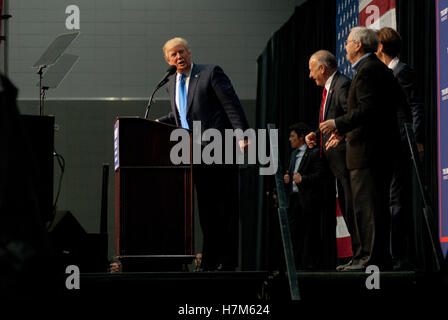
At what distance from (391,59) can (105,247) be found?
206 centimetres

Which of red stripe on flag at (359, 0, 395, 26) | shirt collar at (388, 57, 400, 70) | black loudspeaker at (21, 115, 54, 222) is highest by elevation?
red stripe on flag at (359, 0, 395, 26)

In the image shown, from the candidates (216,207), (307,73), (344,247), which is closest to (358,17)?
(307,73)

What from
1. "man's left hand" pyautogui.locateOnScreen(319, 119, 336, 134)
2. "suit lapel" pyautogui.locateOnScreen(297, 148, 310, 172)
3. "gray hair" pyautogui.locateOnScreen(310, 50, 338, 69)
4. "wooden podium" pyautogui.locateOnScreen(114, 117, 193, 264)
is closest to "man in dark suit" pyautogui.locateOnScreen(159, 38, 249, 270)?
"wooden podium" pyautogui.locateOnScreen(114, 117, 193, 264)

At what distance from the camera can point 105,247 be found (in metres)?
4.59

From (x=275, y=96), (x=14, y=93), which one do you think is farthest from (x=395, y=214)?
(x=275, y=96)

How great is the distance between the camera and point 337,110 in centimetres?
386

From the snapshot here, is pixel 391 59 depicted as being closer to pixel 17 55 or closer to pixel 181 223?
pixel 181 223

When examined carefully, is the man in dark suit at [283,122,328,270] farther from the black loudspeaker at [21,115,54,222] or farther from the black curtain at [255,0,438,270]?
the black loudspeaker at [21,115,54,222]

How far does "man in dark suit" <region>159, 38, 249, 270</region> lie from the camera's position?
3639 mm

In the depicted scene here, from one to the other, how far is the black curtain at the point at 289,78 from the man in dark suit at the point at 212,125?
2589 mm

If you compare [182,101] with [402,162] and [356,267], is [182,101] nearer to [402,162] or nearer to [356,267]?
[402,162]

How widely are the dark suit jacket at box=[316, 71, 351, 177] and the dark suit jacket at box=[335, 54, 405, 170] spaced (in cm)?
23

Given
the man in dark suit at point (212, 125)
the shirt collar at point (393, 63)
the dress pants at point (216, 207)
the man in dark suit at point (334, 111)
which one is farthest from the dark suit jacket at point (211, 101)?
the shirt collar at point (393, 63)

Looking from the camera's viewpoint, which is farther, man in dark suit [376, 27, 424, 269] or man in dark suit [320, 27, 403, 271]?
man in dark suit [376, 27, 424, 269]
